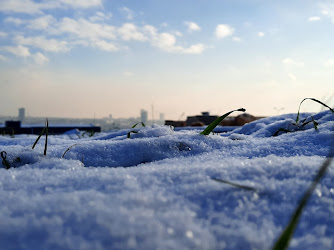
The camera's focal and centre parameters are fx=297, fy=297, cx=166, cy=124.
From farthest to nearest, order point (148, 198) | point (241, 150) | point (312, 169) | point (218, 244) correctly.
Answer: point (241, 150) → point (312, 169) → point (148, 198) → point (218, 244)

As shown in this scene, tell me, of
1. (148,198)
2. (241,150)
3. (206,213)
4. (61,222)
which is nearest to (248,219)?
(206,213)

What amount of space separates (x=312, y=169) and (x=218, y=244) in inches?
14.2

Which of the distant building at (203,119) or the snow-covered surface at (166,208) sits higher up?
the distant building at (203,119)

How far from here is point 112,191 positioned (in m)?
0.56

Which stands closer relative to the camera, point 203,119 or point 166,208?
point 166,208

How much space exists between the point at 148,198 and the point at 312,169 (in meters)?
0.38

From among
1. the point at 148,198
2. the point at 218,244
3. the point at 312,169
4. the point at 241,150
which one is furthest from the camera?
the point at 241,150

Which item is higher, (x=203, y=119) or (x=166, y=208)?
(x=203, y=119)

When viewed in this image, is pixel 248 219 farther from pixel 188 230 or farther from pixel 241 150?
pixel 241 150

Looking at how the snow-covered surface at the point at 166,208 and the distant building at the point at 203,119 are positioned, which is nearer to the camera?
the snow-covered surface at the point at 166,208

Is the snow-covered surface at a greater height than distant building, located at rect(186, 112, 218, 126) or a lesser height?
lesser

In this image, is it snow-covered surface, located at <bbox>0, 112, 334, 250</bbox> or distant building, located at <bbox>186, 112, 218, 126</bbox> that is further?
distant building, located at <bbox>186, 112, 218, 126</bbox>

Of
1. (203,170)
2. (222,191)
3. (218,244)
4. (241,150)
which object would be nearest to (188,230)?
(218,244)

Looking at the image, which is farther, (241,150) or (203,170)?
(241,150)
